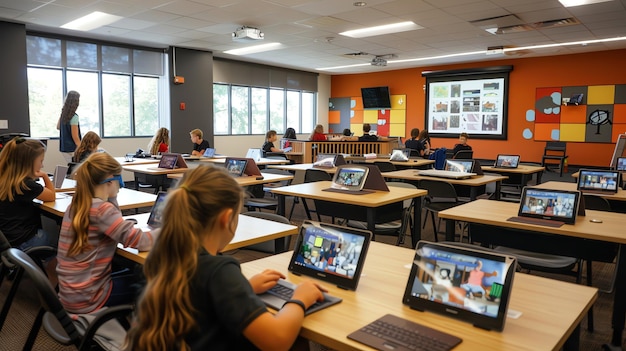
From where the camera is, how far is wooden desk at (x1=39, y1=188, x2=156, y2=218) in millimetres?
3203

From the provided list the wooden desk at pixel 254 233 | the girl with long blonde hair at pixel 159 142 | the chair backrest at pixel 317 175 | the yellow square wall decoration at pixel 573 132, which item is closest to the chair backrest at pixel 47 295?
the wooden desk at pixel 254 233

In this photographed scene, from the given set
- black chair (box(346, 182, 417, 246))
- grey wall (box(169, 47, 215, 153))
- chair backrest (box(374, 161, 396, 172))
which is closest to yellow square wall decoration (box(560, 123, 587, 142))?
chair backrest (box(374, 161, 396, 172))

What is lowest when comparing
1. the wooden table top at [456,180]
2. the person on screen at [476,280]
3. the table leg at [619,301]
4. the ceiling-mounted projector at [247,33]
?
the table leg at [619,301]

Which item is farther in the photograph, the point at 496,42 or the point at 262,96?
the point at 262,96

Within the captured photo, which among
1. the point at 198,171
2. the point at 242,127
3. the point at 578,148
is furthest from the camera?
the point at 242,127

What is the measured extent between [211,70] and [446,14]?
5.51 metres

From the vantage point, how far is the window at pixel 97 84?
27.7 feet

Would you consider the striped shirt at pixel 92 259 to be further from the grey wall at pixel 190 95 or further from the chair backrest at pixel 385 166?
the grey wall at pixel 190 95

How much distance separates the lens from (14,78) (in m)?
7.43

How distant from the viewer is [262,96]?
12961 millimetres

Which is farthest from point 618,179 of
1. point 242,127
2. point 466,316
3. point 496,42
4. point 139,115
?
point 242,127

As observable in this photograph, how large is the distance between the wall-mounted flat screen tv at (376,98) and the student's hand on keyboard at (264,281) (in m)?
12.9

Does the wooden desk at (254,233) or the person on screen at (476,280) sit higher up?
the person on screen at (476,280)

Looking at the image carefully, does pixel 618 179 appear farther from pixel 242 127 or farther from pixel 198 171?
pixel 242 127
